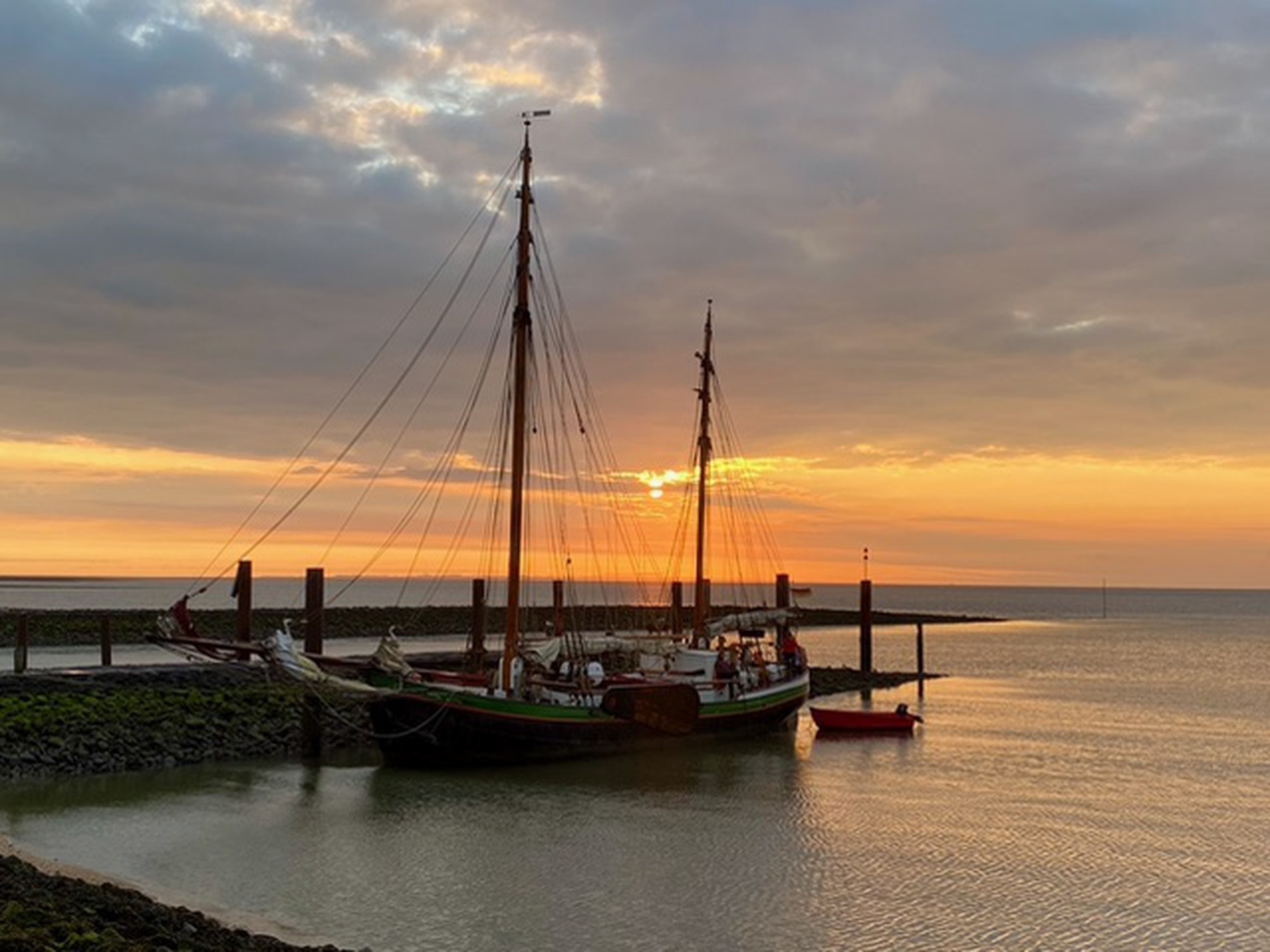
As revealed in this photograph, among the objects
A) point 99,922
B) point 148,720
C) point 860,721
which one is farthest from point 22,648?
point 860,721

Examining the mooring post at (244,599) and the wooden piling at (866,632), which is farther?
the wooden piling at (866,632)

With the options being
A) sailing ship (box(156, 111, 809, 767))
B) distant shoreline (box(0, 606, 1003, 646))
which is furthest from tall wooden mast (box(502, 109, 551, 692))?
distant shoreline (box(0, 606, 1003, 646))

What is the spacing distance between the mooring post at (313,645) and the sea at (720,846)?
104 centimetres

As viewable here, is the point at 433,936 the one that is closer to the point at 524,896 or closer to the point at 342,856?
the point at 524,896

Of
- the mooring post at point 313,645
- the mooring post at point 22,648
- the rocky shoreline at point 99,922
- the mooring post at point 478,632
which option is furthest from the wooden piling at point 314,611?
the rocky shoreline at point 99,922

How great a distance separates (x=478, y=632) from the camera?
44.5 metres

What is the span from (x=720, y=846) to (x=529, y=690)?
10.6 m

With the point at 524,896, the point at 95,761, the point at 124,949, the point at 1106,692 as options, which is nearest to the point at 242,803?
the point at 95,761

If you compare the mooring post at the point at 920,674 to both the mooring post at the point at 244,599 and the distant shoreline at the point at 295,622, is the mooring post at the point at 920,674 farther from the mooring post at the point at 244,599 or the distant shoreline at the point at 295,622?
the mooring post at the point at 244,599

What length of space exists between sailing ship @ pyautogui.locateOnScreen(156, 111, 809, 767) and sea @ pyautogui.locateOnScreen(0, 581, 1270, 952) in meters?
0.78

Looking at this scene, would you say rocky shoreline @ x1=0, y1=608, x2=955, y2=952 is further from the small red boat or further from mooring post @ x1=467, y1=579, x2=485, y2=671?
the small red boat

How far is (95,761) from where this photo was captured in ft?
99.2

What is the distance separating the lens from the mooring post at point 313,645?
3428 cm

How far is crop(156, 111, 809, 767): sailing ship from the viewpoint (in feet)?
107
